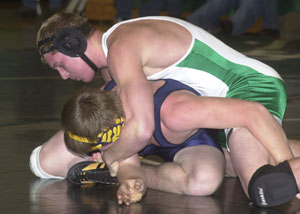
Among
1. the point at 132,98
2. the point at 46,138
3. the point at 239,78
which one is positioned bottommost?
the point at 46,138

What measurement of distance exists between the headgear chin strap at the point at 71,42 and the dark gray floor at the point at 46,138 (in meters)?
0.59

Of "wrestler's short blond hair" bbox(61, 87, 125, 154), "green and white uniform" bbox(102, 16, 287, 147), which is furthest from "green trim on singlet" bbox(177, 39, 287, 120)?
"wrestler's short blond hair" bbox(61, 87, 125, 154)

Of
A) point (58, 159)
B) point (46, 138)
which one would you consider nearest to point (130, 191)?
point (58, 159)

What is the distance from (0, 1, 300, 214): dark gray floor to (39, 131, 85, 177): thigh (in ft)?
0.21

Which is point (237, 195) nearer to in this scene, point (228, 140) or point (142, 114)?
Result: point (228, 140)

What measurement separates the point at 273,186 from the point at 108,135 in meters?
0.67

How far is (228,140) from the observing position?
11.9ft

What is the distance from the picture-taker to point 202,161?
3.57 meters

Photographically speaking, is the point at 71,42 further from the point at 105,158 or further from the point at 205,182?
the point at 205,182

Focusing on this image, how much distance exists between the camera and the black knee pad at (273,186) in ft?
10.8

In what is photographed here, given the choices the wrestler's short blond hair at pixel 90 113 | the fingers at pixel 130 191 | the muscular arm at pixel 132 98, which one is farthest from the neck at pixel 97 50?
the fingers at pixel 130 191

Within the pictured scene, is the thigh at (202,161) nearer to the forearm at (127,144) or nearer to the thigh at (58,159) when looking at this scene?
the forearm at (127,144)

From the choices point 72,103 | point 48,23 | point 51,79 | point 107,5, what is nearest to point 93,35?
point 48,23

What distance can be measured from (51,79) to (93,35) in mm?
3234
